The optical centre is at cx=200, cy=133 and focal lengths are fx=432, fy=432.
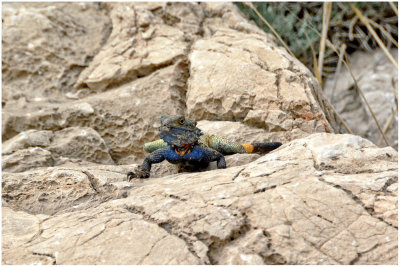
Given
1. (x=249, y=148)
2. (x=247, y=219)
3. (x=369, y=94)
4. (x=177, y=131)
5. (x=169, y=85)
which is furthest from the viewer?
(x=369, y=94)

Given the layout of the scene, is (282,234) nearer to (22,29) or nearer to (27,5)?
(22,29)

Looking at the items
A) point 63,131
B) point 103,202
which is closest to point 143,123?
point 63,131

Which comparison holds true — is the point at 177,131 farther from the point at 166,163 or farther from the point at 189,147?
the point at 166,163

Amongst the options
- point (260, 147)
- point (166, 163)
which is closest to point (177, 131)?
point (166, 163)

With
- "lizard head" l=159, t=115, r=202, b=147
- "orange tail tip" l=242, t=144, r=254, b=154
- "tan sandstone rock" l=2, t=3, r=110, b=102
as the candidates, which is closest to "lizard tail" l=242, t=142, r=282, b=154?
"orange tail tip" l=242, t=144, r=254, b=154

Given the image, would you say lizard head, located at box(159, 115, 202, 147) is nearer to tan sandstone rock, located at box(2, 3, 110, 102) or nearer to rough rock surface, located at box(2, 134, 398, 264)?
rough rock surface, located at box(2, 134, 398, 264)

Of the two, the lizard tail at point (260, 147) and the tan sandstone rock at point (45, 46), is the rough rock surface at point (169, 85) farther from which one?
the lizard tail at point (260, 147)
